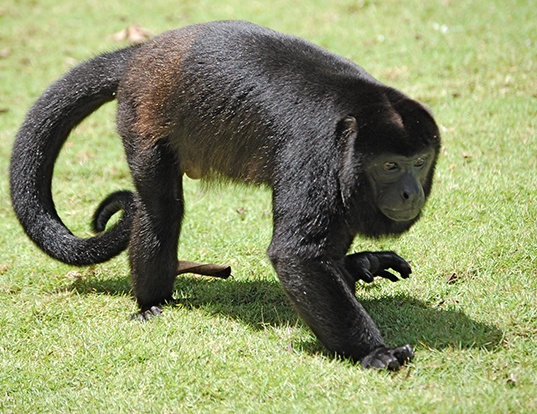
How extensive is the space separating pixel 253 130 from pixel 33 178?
6.18 feet

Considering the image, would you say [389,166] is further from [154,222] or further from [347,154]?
[154,222]

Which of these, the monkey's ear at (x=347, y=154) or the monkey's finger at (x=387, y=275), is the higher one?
the monkey's ear at (x=347, y=154)

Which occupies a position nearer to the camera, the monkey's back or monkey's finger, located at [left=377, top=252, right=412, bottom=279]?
the monkey's back

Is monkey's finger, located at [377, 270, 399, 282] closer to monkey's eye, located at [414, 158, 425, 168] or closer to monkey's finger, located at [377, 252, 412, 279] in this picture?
monkey's finger, located at [377, 252, 412, 279]

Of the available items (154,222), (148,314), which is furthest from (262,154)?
(148,314)

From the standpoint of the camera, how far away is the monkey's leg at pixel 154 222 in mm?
5410

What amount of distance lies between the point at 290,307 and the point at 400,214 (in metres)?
1.27

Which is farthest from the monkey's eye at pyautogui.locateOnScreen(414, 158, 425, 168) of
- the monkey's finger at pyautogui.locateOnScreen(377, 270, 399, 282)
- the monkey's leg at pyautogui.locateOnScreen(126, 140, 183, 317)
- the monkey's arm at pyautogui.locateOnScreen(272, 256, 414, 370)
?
the monkey's leg at pyautogui.locateOnScreen(126, 140, 183, 317)

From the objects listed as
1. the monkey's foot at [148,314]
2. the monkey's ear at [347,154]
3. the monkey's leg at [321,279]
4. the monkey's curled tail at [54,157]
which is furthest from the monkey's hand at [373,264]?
the monkey's curled tail at [54,157]

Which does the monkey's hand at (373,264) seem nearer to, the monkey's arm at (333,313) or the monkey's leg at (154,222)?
the monkey's arm at (333,313)

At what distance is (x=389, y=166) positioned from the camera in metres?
4.54

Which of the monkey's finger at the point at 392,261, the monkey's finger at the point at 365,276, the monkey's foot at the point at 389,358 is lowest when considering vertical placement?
the monkey's foot at the point at 389,358

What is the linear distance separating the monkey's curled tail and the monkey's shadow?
0.42 metres

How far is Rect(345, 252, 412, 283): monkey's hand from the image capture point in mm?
5309
